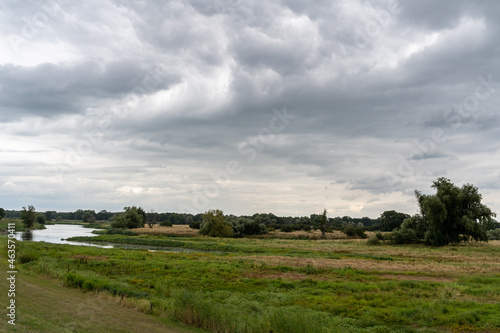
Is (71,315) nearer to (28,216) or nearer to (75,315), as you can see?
(75,315)

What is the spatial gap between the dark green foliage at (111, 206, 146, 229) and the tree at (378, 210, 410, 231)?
87.7 meters

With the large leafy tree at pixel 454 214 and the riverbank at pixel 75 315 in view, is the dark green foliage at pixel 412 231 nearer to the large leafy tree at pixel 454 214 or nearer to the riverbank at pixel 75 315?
the large leafy tree at pixel 454 214

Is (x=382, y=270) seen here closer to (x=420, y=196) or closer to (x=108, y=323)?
(x=108, y=323)

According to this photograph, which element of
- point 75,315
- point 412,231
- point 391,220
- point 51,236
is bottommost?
point 51,236

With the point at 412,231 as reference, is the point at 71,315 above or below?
above

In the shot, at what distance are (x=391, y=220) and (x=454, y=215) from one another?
62711 millimetres

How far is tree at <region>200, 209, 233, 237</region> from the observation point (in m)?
95.1

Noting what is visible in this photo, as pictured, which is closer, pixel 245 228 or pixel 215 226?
pixel 215 226

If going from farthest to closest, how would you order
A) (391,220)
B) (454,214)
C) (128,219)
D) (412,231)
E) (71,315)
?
(391,220)
(128,219)
(412,231)
(454,214)
(71,315)

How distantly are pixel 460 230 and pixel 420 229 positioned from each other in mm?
7442

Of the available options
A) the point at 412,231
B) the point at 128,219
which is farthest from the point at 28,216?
the point at 412,231

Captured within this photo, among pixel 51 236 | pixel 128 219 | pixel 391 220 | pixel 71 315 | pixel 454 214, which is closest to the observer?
pixel 71 315

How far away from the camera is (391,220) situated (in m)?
124

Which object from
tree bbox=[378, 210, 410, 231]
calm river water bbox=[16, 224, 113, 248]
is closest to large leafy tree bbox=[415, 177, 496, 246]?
tree bbox=[378, 210, 410, 231]
